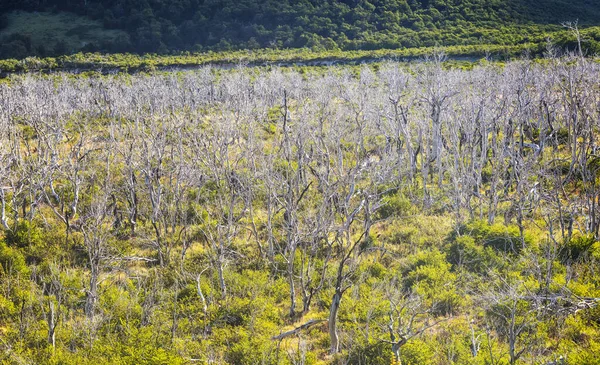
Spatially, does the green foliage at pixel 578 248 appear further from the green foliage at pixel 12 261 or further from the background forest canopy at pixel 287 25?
the background forest canopy at pixel 287 25

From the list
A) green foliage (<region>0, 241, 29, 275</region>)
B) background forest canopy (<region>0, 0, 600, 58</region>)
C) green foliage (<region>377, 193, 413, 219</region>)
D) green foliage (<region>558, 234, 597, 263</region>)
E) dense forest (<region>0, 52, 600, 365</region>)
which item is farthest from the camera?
background forest canopy (<region>0, 0, 600, 58</region>)

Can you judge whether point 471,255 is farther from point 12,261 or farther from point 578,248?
point 12,261

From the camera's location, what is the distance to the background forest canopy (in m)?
54.7

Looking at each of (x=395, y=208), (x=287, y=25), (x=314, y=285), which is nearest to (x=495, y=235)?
(x=395, y=208)

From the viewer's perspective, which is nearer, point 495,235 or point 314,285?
point 314,285

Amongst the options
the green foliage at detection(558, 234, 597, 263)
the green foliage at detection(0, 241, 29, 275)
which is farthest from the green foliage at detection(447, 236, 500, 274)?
the green foliage at detection(0, 241, 29, 275)

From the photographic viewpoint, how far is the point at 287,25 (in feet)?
212

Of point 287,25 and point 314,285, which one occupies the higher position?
point 287,25

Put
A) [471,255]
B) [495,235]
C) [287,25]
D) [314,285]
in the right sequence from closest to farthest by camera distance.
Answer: [314,285], [471,255], [495,235], [287,25]

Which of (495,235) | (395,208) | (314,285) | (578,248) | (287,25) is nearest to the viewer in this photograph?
(578,248)

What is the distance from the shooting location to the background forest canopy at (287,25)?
54.7 meters

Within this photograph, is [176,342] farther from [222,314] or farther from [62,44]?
[62,44]

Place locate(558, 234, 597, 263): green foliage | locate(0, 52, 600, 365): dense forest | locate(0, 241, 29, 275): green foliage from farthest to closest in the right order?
locate(0, 241, 29, 275): green foliage → locate(558, 234, 597, 263): green foliage → locate(0, 52, 600, 365): dense forest

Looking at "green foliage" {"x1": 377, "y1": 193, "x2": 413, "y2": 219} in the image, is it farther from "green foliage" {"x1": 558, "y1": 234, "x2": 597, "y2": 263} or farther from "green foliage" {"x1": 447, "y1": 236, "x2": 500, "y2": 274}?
"green foliage" {"x1": 558, "y1": 234, "x2": 597, "y2": 263}
